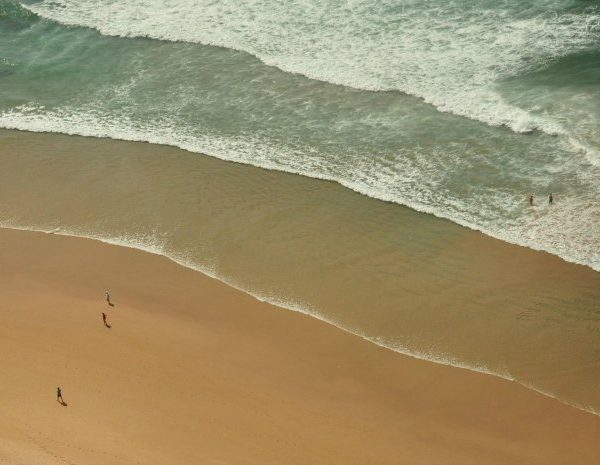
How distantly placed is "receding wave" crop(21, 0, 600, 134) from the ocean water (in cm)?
9

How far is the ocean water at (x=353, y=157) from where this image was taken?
19.5m

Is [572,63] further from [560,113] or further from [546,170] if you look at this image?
[546,170]

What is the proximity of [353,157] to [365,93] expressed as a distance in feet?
12.9

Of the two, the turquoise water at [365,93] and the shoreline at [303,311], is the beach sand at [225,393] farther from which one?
the turquoise water at [365,93]

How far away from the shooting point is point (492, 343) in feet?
60.4

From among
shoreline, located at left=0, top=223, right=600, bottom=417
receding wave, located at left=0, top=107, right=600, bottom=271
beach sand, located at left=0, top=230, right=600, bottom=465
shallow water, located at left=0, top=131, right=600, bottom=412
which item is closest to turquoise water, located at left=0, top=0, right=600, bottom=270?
receding wave, located at left=0, top=107, right=600, bottom=271

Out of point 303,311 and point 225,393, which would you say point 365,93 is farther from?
point 225,393

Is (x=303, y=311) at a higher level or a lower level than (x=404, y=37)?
lower

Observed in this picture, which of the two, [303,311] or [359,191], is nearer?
[303,311]

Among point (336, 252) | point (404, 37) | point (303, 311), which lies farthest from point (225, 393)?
point (404, 37)

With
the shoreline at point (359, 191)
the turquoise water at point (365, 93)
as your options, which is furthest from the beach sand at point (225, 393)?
the turquoise water at point (365, 93)

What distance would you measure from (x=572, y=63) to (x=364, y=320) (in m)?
13.9

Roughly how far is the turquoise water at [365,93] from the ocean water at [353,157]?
0.27 feet

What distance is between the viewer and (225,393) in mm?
17656
